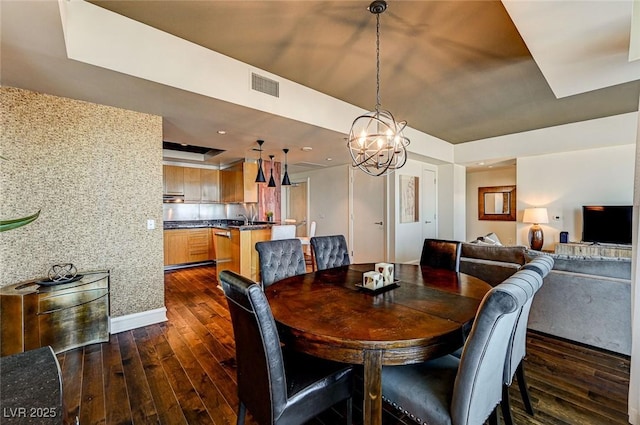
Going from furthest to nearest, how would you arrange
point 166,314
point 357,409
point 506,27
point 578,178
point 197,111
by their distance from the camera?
1. point 578,178
2. point 166,314
3. point 197,111
4. point 506,27
5. point 357,409

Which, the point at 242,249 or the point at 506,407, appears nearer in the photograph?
the point at 506,407

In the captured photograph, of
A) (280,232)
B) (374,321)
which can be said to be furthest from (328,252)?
(374,321)

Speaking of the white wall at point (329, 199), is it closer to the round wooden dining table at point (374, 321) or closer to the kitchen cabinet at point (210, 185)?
the kitchen cabinet at point (210, 185)

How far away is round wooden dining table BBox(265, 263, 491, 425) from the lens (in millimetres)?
1256

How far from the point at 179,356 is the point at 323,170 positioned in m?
5.13

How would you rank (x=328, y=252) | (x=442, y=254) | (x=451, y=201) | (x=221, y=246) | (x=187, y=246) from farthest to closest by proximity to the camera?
1. (x=451, y=201)
2. (x=187, y=246)
3. (x=221, y=246)
4. (x=328, y=252)
5. (x=442, y=254)

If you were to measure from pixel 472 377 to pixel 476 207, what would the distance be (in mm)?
7460

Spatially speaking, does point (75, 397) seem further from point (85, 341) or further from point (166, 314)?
point (166, 314)

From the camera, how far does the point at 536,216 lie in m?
4.98

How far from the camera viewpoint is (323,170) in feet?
22.5

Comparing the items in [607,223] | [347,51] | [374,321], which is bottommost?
[374,321]

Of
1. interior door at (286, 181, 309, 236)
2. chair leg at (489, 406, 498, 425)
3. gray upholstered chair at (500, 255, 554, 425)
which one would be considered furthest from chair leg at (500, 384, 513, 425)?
interior door at (286, 181, 309, 236)

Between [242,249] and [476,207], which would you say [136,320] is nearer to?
[242,249]

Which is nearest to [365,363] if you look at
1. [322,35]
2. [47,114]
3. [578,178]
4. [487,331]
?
[487,331]
